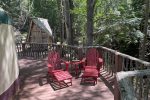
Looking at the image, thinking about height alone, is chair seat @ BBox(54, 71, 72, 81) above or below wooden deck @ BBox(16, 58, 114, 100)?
above

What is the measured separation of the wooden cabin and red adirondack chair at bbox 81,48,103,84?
12.4m

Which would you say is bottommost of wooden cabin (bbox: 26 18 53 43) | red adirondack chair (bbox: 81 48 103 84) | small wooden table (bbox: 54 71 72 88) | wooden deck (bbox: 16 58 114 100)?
wooden deck (bbox: 16 58 114 100)

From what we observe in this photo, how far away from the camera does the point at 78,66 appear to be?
870 centimetres

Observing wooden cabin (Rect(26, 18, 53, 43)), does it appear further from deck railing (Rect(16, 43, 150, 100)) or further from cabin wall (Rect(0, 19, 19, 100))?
cabin wall (Rect(0, 19, 19, 100))

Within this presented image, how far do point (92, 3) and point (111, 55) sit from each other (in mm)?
4192

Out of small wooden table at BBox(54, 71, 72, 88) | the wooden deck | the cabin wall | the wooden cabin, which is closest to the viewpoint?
the cabin wall

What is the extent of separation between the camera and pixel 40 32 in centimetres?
2112

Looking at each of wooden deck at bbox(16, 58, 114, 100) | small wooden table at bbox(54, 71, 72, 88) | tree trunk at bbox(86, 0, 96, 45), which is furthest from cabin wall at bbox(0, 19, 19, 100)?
tree trunk at bbox(86, 0, 96, 45)

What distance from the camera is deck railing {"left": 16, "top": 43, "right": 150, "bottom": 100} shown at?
4991 millimetres

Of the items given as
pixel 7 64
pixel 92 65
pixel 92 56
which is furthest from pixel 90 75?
pixel 7 64

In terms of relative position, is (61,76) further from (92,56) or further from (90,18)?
(90,18)

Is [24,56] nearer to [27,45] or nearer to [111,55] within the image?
[27,45]

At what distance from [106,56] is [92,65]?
57cm

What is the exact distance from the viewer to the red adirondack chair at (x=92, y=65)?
7508mm
